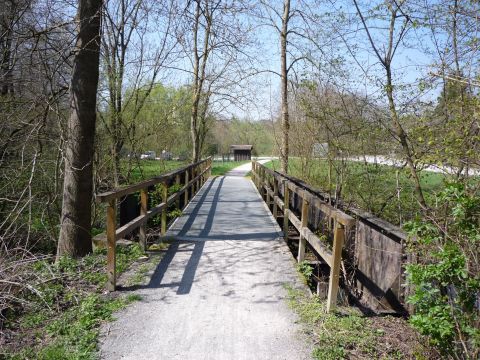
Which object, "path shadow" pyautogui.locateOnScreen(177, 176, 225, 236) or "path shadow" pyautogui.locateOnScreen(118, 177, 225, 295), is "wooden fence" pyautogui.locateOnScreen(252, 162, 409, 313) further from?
"path shadow" pyautogui.locateOnScreen(177, 176, 225, 236)

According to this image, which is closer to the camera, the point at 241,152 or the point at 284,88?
the point at 284,88

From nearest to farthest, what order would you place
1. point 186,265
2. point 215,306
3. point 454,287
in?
1. point 454,287
2. point 215,306
3. point 186,265

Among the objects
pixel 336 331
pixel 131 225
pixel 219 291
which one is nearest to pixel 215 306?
pixel 219 291

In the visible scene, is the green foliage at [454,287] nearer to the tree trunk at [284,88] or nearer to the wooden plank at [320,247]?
the wooden plank at [320,247]

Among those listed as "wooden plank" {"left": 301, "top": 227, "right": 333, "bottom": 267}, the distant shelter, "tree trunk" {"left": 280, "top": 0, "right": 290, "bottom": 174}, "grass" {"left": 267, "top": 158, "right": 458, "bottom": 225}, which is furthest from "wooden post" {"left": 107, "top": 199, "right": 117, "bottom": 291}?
the distant shelter

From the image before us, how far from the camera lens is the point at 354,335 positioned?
362cm

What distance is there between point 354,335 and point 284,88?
39.0ft

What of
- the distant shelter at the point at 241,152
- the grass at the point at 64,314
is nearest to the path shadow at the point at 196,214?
the grass at the point at 64,314

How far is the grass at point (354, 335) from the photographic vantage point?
11.0ft

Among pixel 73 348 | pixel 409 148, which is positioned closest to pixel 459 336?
pixel 73 348

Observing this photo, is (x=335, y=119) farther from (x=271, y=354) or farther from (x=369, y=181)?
(x=271, y=354)

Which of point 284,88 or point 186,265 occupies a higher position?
point 284,88

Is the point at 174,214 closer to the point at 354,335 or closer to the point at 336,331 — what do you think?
the point at 336,331

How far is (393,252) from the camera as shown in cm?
412
